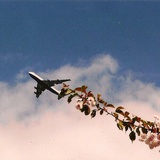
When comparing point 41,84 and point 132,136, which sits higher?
point 41,84

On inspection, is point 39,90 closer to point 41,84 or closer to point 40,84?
point 40,84

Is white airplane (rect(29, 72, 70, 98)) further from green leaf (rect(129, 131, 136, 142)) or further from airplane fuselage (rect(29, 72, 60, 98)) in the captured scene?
green leaf (rect(129, 131, 136, 142))

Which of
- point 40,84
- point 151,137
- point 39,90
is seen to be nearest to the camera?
point 151,137

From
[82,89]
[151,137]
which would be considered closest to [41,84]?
[82,89]

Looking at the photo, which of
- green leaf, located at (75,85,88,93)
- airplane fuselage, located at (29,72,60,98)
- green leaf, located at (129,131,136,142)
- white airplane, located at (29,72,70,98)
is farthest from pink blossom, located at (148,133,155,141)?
airplane fuselage, located at (29,72,60,98)

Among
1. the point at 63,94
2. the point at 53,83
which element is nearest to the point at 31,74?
the point at 53,83

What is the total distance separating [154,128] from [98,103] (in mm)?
1161

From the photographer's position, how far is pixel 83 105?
5016mm

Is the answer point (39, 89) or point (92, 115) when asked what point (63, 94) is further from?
point (39, 89)

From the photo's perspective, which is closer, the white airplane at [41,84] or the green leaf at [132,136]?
the green leaf at [132,136]

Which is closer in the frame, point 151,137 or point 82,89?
point 151,137

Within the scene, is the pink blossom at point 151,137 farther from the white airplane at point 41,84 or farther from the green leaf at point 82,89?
the white airplane at point 41,84

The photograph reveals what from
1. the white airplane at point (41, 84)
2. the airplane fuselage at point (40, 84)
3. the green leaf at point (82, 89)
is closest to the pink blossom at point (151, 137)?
the green leaf at point (82, 89)

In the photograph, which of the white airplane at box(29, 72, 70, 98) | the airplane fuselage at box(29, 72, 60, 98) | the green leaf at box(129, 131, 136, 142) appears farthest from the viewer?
the airplane fuselage at box(29, 72, 60, 98)
